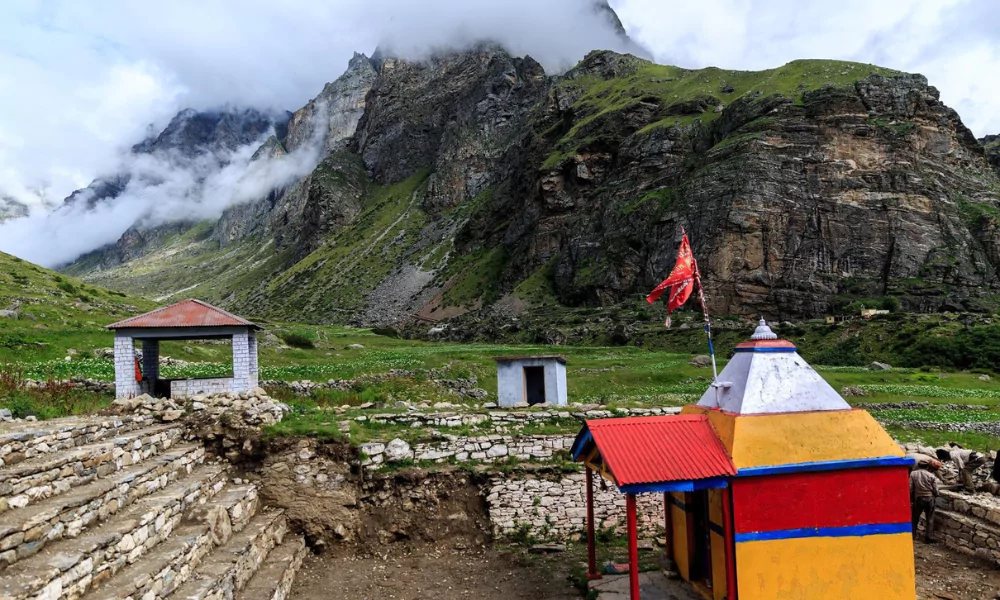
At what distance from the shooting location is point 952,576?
11.7 metres

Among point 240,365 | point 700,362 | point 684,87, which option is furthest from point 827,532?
point 684,87

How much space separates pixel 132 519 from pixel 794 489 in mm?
11215

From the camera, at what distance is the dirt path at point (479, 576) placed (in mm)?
11531

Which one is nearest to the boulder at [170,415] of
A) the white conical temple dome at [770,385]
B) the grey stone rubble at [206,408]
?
the grey stone rubble at [206,408]

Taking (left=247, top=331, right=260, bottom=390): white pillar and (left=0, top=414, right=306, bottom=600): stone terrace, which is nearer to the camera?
(left=0, top=414, right=306, bottom=600): stone terrace

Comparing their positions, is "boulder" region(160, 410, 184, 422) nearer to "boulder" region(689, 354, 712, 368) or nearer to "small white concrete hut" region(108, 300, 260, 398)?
"small white concrete hut" region(108, 300, 260, 398)

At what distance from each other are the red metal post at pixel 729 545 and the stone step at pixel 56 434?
475 inches

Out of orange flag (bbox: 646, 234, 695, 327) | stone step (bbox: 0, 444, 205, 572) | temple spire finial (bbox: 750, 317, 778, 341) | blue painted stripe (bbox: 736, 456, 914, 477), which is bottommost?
stone step (bbox: 0, 444, 205, 572)

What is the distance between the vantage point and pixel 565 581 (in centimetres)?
1243

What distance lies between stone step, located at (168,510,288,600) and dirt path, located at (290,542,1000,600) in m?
1.08

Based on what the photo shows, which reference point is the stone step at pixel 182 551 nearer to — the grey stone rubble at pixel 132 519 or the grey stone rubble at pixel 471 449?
the grey stone rubble at pixel 132 519

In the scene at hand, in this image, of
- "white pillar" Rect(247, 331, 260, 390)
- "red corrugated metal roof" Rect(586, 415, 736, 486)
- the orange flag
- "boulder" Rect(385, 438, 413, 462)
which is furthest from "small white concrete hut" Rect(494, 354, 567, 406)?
"red corrugated metal roof" Rect(586, 415, 736, 486)

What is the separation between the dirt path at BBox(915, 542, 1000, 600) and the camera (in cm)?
1082

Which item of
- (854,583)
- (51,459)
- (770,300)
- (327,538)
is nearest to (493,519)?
(327,538)
